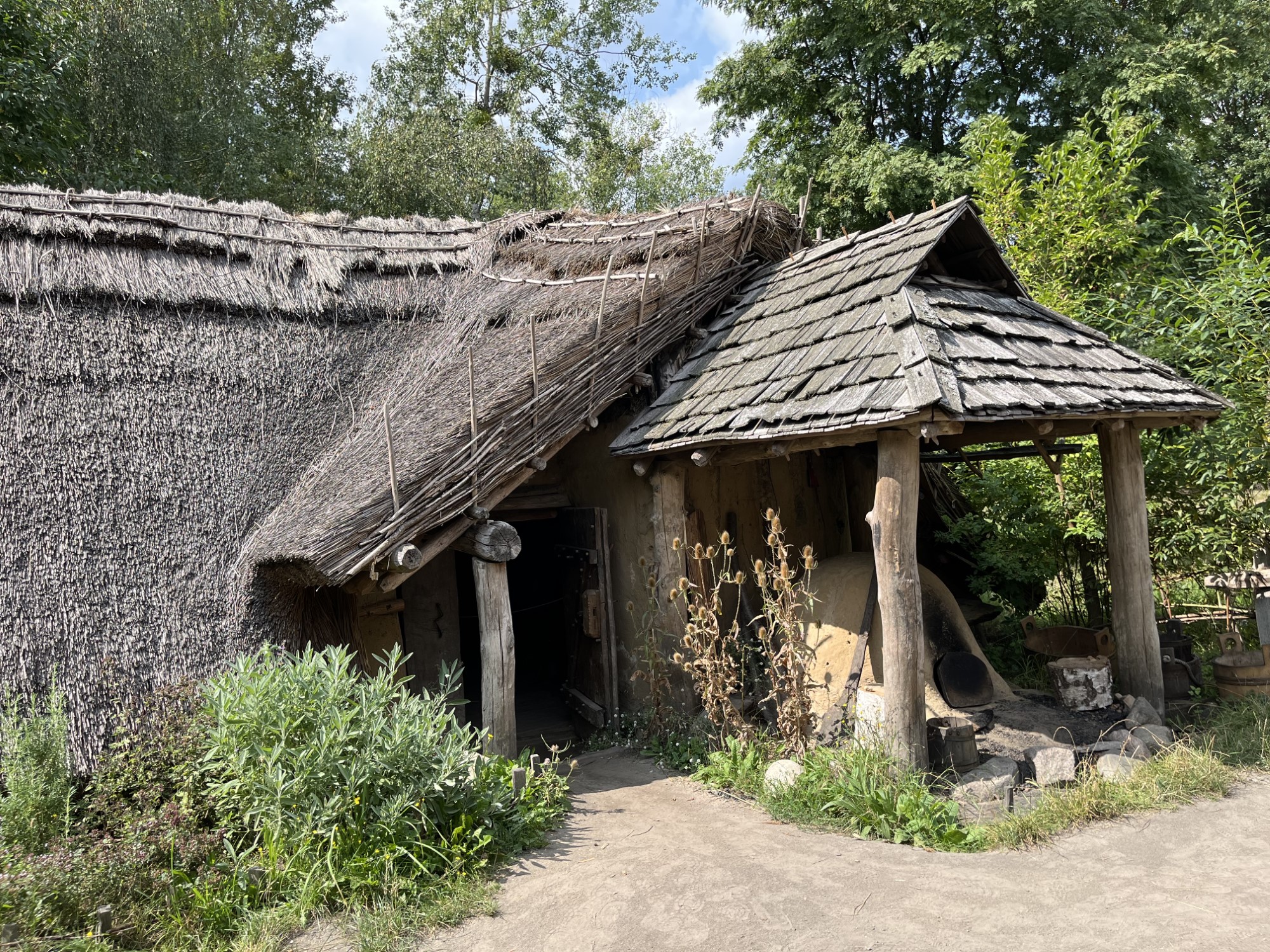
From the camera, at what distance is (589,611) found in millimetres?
6766

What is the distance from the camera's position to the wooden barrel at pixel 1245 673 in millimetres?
5949

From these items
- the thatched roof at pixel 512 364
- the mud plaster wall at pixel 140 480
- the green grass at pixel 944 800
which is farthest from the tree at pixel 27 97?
the green grass at pixel 944 800

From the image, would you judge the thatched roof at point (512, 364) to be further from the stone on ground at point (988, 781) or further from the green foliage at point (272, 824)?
the stone on ground at point (988, 781)

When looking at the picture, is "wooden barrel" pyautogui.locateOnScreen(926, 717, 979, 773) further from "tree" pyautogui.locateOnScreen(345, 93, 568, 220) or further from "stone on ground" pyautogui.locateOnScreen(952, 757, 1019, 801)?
"tree" pyautogui.locateOnScreen(345, 93, 568, 220)

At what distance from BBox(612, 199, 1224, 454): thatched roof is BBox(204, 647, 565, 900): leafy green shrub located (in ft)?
8.59

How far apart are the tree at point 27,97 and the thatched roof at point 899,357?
9.24 m

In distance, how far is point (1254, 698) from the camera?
5.80 meters

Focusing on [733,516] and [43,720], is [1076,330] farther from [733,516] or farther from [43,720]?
[43,720]

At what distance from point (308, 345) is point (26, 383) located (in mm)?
1909

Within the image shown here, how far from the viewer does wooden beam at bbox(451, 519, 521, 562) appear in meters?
5.41

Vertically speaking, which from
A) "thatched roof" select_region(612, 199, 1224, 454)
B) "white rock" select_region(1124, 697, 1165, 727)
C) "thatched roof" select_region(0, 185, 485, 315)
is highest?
"thatched roof" select_region(0, 185, 485, 315)

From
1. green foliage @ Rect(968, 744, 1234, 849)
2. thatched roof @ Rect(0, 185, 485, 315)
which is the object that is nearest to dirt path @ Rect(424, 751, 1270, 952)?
green foliage @ Rect(968, 744, 1234, 849)

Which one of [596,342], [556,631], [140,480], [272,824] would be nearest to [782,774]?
[272,824]

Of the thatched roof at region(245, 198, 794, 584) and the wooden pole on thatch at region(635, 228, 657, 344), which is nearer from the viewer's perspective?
the thatched roof at region(245, 198, 794, 584)
